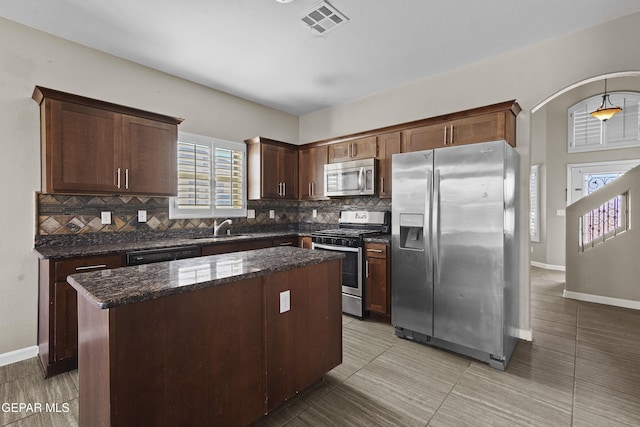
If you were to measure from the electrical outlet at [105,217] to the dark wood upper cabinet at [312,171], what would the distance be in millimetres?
2678

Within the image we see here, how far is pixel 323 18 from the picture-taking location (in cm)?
258

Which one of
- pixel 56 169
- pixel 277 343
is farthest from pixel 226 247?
pixel 277 343

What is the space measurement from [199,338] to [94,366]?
439mm

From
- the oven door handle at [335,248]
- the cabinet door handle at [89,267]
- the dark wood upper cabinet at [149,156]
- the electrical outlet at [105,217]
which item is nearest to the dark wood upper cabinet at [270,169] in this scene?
the oven door handle at [335,248]

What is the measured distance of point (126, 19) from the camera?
8.50 ft

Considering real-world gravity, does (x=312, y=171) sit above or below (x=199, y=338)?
above

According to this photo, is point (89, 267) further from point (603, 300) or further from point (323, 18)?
point (603, 300)

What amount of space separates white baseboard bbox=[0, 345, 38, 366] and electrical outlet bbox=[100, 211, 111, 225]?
126 centimetres

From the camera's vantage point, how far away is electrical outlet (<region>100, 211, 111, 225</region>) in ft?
10.4

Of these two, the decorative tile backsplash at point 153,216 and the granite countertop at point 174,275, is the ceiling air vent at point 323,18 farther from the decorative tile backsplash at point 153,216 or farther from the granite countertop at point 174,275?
the decorative tile backsplash at point 153,216

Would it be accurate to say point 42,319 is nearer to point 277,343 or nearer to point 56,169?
point 56,169

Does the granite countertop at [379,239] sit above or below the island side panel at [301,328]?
above

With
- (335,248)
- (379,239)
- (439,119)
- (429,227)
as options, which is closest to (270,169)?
(335,248)

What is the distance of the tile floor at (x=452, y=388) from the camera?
→ 1.93 m
